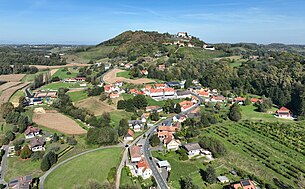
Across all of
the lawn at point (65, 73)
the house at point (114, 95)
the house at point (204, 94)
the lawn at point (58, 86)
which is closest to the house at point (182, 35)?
the lawn at point (65, 73)

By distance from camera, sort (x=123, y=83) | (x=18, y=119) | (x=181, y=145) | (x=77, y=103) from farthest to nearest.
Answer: (x=123, y=83)
(x=77, y=103)
(x=18, y=119)
(x=181, y=145)

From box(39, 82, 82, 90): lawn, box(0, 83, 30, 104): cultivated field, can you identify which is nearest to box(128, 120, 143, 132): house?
box(0, 83, 30, 104): cultivated field

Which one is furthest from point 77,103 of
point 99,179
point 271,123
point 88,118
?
point 271,123

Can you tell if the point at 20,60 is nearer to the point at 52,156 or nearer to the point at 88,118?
the point at 88,118

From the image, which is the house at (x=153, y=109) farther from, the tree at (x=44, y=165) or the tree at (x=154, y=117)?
the tree at (x=44, y=165)

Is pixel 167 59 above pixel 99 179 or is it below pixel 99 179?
above

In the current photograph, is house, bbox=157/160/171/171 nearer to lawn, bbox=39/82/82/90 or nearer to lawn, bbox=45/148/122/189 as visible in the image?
lawn, bbox=45/148/122/189

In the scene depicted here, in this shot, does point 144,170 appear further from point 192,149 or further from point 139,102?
point 139,102
